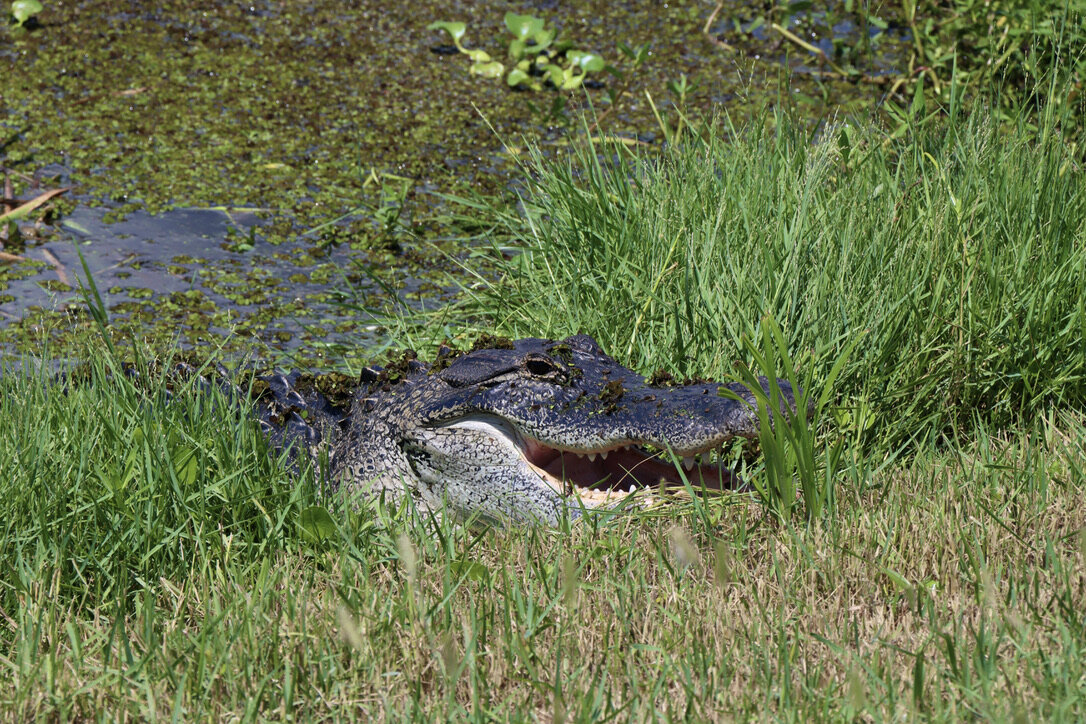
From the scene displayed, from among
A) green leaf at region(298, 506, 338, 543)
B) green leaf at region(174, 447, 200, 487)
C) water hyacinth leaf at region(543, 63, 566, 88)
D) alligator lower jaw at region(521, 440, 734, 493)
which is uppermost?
green leaf at region(174, 447, 200, 487)

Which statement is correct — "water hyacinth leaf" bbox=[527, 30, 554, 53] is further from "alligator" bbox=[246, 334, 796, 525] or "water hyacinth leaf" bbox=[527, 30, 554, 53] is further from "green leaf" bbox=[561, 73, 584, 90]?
"alligator" bbox=[246, 334, 796, 525]

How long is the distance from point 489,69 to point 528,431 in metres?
4.31

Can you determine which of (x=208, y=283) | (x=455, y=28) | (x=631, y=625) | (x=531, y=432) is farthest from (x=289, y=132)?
(x=631, y=625)

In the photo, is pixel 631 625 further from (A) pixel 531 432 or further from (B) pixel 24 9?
(B) pixel 24 9

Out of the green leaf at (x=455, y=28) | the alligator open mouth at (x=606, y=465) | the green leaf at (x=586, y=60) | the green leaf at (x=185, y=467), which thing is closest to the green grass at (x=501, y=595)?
the green leaf at (x=185, y=467)

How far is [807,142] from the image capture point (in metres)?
4.47

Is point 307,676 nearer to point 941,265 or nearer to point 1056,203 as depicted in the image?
point 941,265

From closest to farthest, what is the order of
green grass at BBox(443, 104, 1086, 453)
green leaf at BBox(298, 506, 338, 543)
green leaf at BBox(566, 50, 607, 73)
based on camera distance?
green leaf at BBox(298, 506, 338, 543)
green grass at BBox(443, 104, 1086, 453)
green leaf at BBox(566, 50, 607, 73)

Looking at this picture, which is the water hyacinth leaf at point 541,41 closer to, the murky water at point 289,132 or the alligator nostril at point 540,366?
the murky water at point 289,132

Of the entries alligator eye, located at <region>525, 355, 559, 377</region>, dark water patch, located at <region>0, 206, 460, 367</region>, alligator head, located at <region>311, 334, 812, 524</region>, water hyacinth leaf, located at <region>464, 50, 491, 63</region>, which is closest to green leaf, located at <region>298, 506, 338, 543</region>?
alligator head, located at <region>311, 334, 812, 524</region>

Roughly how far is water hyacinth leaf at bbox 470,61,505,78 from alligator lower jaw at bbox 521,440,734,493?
13.6 ft

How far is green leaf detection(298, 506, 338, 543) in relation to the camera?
2.99m

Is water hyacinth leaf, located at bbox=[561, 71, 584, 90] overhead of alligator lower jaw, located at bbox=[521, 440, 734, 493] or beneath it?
beneath

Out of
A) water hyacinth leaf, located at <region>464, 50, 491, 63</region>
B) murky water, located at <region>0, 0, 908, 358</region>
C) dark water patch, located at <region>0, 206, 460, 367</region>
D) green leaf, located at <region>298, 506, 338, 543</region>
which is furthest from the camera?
water hyacinth leaf, located at <region>464, 50, 491, 63</region>
